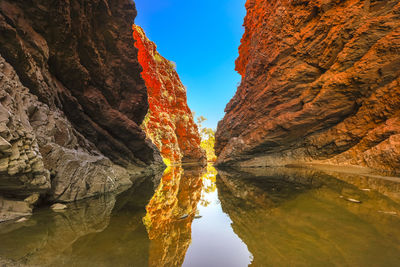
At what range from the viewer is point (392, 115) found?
10.0 m

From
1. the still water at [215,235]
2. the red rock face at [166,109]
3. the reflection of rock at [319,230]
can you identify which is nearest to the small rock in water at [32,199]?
the still water at [215,235]

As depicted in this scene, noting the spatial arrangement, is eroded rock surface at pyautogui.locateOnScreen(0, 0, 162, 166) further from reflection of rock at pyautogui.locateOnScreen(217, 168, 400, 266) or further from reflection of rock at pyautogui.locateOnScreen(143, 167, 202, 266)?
reflection of rock at pyautogui.locateOnScreen(217, 168, 400, 266)

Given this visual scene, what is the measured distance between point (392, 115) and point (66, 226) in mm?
16077

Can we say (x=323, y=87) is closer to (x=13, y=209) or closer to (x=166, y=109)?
(x=13, y=209)

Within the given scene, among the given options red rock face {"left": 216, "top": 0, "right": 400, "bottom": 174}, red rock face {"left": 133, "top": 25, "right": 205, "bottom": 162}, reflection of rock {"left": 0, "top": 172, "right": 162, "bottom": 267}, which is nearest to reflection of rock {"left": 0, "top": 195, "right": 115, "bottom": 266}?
reflection of rock {"left": 0, "top": 172, "right": 162, "bottom": 267}

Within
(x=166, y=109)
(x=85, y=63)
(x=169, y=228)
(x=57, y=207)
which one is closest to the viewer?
(x=169, y=228)

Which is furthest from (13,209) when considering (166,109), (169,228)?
(166,109)

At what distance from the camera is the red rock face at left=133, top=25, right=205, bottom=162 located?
106 feet

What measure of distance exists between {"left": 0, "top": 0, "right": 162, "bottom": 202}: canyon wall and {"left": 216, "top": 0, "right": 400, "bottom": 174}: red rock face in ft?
39.4

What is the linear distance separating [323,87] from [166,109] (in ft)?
100

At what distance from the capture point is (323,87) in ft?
41.5

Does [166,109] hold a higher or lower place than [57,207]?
higher

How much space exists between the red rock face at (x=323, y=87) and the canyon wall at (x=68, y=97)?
12018 mm

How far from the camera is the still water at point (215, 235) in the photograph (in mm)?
2014
